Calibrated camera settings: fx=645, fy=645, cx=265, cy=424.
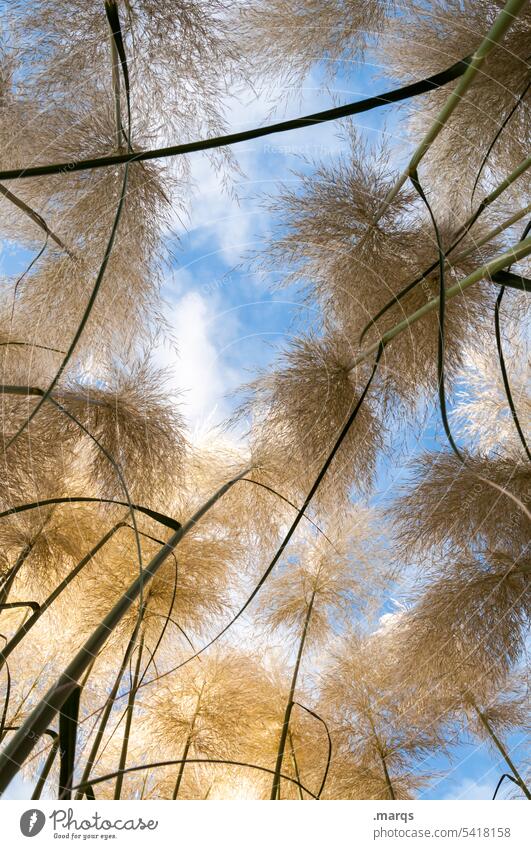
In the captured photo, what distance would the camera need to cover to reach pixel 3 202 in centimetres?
88

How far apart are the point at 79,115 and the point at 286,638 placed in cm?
74

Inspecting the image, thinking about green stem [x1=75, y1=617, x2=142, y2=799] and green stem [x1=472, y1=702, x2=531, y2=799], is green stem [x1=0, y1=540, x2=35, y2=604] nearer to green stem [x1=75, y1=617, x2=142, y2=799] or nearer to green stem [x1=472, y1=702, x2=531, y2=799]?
green stem [x1=75, y1=617, x2=142, y2=799]

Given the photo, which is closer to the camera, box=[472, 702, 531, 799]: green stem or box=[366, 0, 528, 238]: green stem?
box=[366, 0, 528, 238]: green stem

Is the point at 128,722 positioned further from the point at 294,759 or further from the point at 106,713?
the point at 294,759

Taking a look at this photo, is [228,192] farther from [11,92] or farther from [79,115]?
[11,92]

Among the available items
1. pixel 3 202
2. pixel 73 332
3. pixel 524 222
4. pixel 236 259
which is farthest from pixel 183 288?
pixel 524 222

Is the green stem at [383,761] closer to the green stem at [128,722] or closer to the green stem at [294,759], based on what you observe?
the green stem at [294,759]

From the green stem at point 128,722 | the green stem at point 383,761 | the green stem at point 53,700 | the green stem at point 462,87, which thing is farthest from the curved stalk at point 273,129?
the green stem at point 383,761
